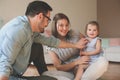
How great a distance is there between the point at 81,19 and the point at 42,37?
2957 millimetres

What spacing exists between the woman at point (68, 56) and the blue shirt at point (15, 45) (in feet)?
1.93

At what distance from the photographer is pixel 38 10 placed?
1.47 m

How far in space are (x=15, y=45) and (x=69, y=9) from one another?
336 cm

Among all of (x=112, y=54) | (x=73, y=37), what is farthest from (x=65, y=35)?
(x=112, y=54)

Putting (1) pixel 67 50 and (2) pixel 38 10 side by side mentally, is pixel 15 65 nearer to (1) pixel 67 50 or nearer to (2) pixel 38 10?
(2) pixel 38 10

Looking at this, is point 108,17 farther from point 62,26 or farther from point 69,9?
point 62,26

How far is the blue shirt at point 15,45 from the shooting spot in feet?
4.22

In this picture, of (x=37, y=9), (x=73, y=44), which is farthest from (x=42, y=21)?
(x=73, y=44)

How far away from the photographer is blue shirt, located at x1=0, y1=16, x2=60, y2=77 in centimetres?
129

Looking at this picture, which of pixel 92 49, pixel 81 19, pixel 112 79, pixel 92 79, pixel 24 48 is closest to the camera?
pixel 24 48

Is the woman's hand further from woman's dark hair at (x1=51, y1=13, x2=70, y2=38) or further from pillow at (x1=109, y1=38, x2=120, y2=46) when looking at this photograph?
pillow at (x1=109, y1=38, x2=120, y2=46)

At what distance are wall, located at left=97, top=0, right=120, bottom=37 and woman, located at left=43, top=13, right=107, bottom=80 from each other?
3.61 m

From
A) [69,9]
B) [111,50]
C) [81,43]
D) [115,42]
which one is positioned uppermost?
[69,9]

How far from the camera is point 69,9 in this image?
15.1 feet
